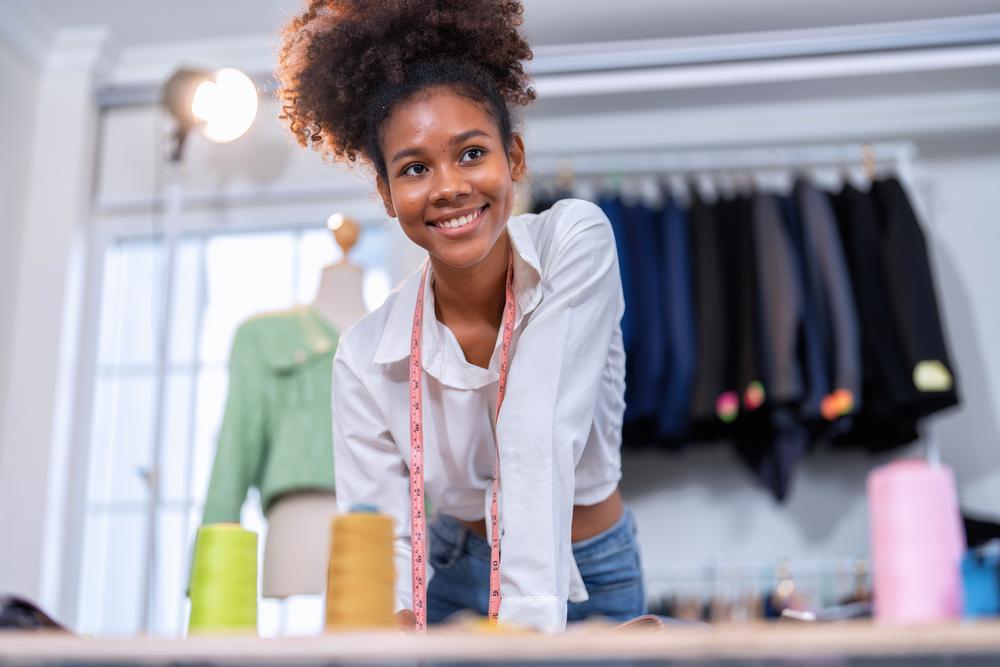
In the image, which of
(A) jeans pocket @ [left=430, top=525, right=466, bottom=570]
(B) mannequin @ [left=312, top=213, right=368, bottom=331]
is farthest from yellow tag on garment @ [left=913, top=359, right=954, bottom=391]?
(A) jeans pocket @ [left=430, top=525, right=466, bottom=570]

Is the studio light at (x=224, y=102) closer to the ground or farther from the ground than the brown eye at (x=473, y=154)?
farther from the ground

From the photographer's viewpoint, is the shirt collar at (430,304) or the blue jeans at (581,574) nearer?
the shirt collar at (430,304)

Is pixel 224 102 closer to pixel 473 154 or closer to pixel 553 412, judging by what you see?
pixel 473 154

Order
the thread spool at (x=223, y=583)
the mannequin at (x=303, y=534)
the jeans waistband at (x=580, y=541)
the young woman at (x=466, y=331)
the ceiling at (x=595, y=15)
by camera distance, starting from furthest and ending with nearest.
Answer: the ceiling at (x=595, y=15)
the mannequin at (x=303, y=534)
the jeans waistband at (x=580, y=541)
the young woman at (x=466, y=331)
the thread spool at (x=223, y=583)

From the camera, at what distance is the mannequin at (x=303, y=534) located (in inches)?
96.7

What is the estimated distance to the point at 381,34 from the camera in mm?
1637

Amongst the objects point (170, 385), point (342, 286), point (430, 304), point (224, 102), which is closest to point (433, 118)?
point (430, 304)

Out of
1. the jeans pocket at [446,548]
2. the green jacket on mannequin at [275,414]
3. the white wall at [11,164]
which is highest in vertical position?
the white wall at [11,164]

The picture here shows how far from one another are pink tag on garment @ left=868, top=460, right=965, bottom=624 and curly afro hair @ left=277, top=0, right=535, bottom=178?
85 cm

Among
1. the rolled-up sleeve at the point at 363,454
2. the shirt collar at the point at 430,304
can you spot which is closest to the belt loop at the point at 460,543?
the rolled-up sleeve at the point at 363,454

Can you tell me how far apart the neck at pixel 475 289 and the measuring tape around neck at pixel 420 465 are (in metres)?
0.02

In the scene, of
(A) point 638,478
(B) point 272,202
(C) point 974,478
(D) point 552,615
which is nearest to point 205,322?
(B) point 272,202

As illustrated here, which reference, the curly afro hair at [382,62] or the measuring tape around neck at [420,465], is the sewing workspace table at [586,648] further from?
the curly afro hair at [382,62]

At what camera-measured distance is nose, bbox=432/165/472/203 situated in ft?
4.92
